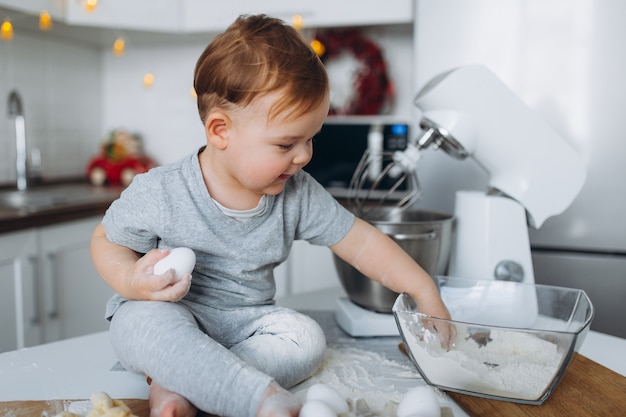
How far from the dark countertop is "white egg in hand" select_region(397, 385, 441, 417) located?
1270mm

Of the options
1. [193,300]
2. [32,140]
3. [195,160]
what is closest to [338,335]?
[193,300]

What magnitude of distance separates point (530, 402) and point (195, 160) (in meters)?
0.52

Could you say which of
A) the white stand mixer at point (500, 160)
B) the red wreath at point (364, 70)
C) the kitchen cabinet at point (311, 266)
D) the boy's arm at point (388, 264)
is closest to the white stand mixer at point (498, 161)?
the white stand mixer at point (500, 160)

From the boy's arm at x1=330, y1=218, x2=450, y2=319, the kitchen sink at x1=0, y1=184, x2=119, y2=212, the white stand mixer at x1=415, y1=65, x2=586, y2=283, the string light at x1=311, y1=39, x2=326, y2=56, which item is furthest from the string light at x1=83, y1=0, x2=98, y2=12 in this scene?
the boy's arm at x1=330, y1=218, x2=450, y2=319

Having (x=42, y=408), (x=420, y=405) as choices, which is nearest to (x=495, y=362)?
(x=420, y=405)

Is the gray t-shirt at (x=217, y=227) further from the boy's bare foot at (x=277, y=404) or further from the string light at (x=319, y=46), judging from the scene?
the string light at (x=319, y=46)

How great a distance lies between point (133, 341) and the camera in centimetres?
65

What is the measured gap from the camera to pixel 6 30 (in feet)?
6.31

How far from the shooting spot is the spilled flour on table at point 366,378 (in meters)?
0.68

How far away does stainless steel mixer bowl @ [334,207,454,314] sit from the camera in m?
0.93

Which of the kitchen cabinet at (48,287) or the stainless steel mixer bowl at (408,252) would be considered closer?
the stainless steel mixer bowl at (408,252)

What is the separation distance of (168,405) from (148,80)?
211cm

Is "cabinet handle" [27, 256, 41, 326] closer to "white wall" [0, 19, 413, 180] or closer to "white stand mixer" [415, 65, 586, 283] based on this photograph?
"white wall" [0, 19, 413, 180]

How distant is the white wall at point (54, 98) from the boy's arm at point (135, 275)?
63.2 inches
